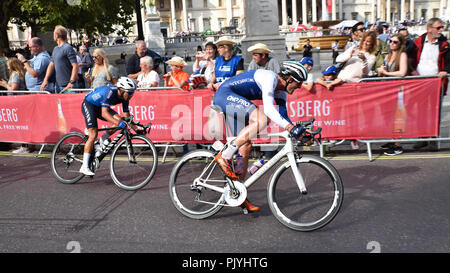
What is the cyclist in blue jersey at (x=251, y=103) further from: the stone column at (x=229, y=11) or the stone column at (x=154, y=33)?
the stone column at (x=229, y=11)

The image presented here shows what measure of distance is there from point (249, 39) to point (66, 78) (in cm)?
663

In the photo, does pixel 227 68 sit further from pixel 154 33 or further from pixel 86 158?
pixel 154 33

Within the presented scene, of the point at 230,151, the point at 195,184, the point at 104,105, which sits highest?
the point at 104,105

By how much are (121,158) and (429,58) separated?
562 cm

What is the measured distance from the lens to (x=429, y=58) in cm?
736

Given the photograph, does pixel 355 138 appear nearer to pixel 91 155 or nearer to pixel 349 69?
pixel 349 69

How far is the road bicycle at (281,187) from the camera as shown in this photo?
3988 mm

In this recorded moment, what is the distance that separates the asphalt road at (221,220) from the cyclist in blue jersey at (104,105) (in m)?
0.61

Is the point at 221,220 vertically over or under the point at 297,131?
under

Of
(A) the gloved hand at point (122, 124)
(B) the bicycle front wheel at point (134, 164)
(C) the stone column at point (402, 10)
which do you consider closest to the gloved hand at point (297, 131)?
(B) the bicycle front wheel at point (134, 164)

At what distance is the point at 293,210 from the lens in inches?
173

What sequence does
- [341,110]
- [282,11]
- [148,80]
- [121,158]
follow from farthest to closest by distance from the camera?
[282,11] → [148,80] → [341,110] → [121,158]

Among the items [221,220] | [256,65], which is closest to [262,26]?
[256,65]
